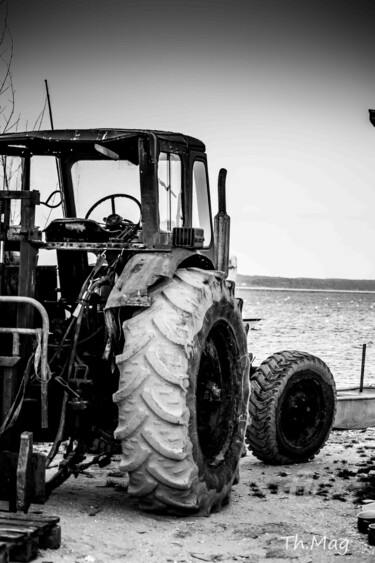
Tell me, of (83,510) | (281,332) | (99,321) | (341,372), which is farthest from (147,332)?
(281,332)

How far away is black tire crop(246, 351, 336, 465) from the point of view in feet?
32.4

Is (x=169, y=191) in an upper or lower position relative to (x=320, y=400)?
upper

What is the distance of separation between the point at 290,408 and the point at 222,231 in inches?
73.5

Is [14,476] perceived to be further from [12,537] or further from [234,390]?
[234,390]

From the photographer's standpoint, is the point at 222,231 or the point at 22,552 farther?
the point at 222,231

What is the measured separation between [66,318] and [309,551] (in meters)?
2.66

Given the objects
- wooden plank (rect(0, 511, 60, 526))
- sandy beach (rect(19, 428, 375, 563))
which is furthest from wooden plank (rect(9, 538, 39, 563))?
wooden plank (rect(0, 511, 60, 526))

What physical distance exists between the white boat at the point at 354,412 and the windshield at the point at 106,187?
462 centimetres

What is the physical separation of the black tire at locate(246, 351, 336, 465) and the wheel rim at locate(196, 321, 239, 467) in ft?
4.79

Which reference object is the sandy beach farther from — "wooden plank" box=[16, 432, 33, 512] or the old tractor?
"wooden plank" box=[16, 432, 33, 512]

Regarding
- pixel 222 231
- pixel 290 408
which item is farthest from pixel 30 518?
pixel 290 408

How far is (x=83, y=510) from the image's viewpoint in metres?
7.59

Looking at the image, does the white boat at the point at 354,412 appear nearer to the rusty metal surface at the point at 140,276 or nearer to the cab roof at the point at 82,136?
the cab roof at the point at 82,136

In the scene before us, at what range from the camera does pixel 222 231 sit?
9.48 metres
